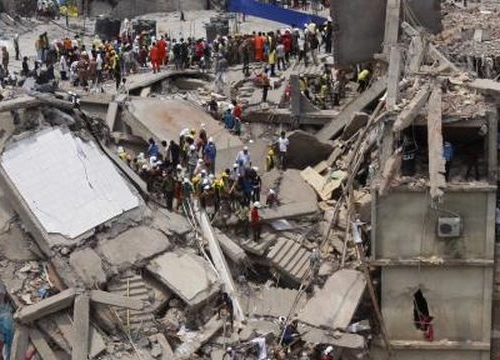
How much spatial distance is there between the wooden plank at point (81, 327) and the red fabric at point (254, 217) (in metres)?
4.81

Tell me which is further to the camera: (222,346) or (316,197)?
(316,197)

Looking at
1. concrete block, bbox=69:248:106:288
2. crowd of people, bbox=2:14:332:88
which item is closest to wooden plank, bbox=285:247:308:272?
concrete block, bbox=69:248:106:288

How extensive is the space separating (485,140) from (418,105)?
1890mm

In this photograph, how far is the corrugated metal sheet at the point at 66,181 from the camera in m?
24.6

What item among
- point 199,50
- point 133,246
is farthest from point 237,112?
point 133,246

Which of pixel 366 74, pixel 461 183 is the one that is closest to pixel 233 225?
pixel 461 183

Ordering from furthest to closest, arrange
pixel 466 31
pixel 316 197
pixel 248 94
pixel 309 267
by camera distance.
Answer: pixel 248 94
pixel 466 31
pixel 316 197
pixel 309 267

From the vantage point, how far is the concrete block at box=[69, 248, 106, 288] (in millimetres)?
23578

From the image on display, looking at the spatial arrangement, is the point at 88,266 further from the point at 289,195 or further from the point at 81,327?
the point at 289,195

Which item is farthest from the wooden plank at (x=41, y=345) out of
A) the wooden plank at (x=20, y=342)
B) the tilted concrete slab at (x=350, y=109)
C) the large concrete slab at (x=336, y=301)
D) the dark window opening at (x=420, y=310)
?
the tilted concrete slab at (x=350, y=109)

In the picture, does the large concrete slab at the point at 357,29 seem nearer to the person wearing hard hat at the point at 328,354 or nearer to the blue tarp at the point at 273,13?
the blue tarp at the point at 273,13

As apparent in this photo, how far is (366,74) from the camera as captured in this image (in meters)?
31.7

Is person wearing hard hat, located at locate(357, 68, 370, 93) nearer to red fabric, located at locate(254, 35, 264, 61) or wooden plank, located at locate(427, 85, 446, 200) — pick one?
red fabric, located at locate(254, 35, 264, 61)

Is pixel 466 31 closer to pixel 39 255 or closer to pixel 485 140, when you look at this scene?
pixel 485 140
